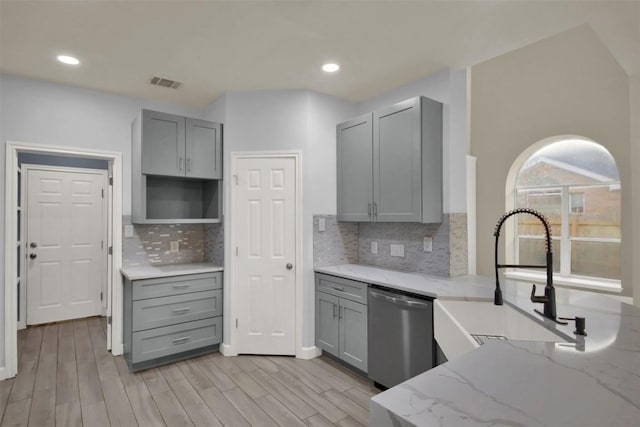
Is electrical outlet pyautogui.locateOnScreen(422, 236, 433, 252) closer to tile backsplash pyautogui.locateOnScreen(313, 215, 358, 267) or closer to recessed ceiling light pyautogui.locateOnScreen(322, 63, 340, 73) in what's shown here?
tile backsplash pyautogui.locateOnScreen(313, 215, 358, 267)

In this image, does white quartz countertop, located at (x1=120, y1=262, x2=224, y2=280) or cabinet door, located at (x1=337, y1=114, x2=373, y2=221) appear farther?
cabinet door, located at (x1=337, y1=114, x2=373, y2=221)

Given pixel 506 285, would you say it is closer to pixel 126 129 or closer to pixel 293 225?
pixel 293 225

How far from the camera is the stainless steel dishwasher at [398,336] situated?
2326 millimetres

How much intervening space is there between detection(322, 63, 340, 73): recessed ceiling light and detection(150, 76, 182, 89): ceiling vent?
1426 mm

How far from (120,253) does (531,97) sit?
5623 mm

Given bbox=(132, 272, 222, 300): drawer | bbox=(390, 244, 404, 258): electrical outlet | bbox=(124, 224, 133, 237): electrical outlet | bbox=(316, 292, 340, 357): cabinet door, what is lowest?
bbox=(316, 292, 340, 357): cabinet door

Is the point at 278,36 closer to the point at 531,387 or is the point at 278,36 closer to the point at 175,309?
the point at 531,387

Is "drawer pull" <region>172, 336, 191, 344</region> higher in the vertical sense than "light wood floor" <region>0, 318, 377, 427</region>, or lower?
higher

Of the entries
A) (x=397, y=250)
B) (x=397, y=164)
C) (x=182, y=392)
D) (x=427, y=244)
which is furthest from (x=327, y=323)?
(x=397, y=164)

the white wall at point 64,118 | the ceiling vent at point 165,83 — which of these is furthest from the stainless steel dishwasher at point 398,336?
the white wall at point 64,118

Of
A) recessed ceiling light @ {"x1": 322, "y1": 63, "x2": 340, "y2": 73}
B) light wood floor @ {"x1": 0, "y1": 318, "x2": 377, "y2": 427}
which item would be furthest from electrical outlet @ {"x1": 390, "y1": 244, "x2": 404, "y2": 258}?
recessed ceiling light @ {"x1": 322, "y1": 63, "x2": 340, "y2": 73}

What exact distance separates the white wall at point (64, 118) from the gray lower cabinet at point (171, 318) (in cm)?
95

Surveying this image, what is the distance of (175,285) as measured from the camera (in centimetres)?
322

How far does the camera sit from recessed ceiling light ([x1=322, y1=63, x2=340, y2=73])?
2854 millimetres
